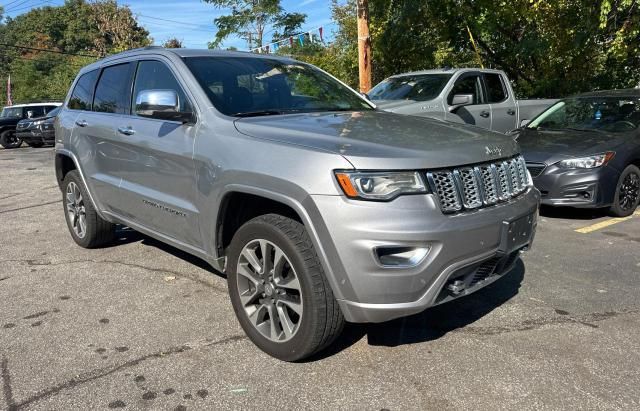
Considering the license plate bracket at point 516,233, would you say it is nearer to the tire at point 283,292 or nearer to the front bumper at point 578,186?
the tire at point 283,292

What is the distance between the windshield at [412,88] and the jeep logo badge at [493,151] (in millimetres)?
5733

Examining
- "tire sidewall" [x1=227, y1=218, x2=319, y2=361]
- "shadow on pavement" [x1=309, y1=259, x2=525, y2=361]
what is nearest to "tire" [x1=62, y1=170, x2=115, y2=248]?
"tire sidewall" [x1=227, y1=218, x2=319, y2=361]

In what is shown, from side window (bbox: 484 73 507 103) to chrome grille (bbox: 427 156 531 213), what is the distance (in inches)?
268

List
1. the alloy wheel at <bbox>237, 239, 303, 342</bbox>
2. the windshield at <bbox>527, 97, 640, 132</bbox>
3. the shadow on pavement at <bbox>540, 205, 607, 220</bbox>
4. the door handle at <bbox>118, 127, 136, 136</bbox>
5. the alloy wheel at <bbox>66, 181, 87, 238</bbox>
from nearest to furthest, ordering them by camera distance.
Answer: the alloy wheel at <bbox>237, 239, 303, 342</bbox>
the door handle at <bbox>118, 127, 136, 136</bbox>
the alloy wheel at <bbox>66, 181, 87, 238</bbox>
the shadow on pavement at <bbox>540, 205, 607, 220</bbox>
the windshield at <bbox>527, 97, 640, 132</bbox>

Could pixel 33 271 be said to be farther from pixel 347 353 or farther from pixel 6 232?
pixel 347 353

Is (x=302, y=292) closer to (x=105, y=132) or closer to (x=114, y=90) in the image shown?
(x=105, y=132)

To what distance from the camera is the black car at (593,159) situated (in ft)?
21.0

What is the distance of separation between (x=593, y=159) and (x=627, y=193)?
738mm

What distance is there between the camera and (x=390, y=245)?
8.84 feet

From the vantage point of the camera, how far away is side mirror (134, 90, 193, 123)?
3621 mm

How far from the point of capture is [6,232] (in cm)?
668

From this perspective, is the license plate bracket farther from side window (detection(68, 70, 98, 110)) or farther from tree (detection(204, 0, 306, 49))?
tree (detection(204, 0, 306, 49))

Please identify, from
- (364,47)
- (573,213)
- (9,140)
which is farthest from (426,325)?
(9,140)

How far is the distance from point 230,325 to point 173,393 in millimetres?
840
